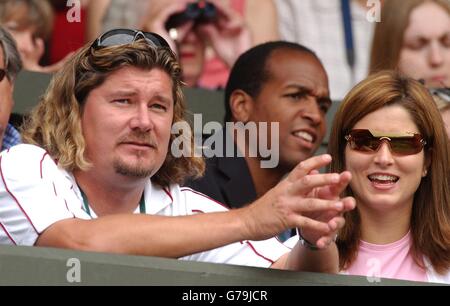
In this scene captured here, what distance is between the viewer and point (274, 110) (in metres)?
4.82

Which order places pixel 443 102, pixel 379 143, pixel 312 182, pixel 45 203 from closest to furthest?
pixel 312 182 < pixel 45 203 < pixel 379 143 < pixel 443 102

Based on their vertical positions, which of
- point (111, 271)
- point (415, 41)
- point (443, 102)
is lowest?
point (111, 271)

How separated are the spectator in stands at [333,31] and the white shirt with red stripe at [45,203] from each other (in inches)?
82.0

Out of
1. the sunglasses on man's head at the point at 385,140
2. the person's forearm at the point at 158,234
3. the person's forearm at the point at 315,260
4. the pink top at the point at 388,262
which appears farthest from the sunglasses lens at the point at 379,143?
the person's forearm at the point at 158,234

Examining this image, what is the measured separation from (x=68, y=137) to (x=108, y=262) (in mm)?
804

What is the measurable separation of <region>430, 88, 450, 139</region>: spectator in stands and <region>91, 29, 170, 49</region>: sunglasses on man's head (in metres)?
1.32

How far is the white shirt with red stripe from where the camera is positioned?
3.17m

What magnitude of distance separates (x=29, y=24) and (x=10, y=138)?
106 cm

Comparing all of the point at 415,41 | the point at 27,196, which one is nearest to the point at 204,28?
the point at 415,41

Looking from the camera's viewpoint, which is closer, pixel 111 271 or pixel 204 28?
pixel 111 271

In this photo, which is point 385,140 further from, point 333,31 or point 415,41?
point 333,31

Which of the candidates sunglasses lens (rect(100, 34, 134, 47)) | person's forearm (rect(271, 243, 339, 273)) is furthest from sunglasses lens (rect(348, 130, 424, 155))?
sunglasses lens (rect(100, 34, 134, 47))

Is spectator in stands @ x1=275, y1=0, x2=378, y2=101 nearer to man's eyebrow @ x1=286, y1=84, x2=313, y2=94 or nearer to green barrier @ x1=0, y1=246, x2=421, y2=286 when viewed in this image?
man's eyebrow @ x1=286, y1=84, x2=313, y2=94
